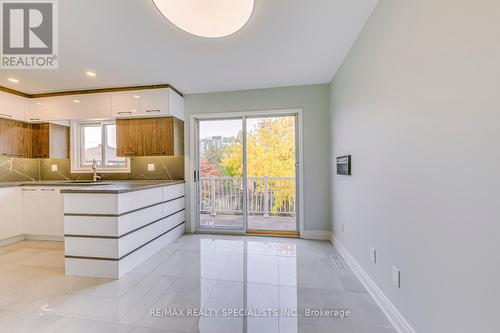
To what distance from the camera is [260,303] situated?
5.74ft

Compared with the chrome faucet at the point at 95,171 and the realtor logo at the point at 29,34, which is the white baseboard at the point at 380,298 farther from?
the chrome faucet at the point at 95,171

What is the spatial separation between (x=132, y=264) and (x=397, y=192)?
2.74 m

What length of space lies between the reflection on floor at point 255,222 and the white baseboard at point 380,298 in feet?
5.05

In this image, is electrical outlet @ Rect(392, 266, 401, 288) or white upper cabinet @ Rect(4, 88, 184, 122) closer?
electrical outlet @ Rect(392, 266, 401, 288)

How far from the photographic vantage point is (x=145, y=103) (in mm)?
3293

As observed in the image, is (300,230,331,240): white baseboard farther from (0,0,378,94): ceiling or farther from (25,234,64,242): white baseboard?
(25,234,64,242): white baseboard

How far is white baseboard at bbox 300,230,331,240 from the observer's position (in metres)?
3.33

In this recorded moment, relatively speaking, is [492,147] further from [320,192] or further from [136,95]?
[136,95]

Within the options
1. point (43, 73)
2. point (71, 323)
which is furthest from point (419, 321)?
point (43, 73)

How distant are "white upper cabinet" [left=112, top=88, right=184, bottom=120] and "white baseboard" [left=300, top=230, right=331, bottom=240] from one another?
2.92 meters

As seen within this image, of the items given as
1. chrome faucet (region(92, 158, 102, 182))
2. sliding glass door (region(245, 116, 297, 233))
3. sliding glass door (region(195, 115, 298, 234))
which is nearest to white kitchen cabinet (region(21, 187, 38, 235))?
chrome faucet (region(92, 158, 102, 182))

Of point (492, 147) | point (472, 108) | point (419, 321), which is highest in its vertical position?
point (472, 108)

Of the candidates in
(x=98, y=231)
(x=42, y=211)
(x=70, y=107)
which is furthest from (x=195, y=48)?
(x=42, y=211)

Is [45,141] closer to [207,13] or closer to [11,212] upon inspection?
[11,212]
